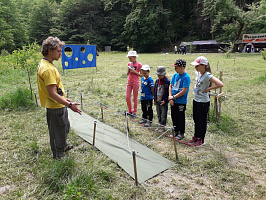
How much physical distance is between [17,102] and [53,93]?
3.43 meters

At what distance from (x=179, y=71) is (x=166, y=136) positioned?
1.24 meters

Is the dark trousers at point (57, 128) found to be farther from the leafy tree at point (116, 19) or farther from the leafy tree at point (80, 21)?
the leafy tree at point (80, 21)

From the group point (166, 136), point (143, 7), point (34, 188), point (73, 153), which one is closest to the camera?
point (34, 188)

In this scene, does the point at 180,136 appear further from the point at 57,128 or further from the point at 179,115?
the point at 57,128

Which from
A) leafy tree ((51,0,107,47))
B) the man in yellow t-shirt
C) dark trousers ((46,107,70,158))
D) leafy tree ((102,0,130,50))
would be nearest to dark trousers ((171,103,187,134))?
the man in yellow t-shirt

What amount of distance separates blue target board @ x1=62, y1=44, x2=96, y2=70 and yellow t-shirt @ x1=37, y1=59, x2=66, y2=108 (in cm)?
836

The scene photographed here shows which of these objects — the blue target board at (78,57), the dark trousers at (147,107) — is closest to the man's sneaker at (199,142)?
the dark trousers at (147,107)

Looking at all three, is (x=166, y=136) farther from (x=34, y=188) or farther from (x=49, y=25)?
(x=49, y=25)

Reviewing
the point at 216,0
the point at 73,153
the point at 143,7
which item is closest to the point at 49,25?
the point at 143,7

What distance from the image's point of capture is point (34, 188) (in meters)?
2.18

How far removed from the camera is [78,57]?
35.0ft

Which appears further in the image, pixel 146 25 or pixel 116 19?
pixel 116 19

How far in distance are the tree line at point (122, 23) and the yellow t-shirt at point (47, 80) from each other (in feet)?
83.6

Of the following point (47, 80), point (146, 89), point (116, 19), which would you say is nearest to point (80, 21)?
point (116, 19)
